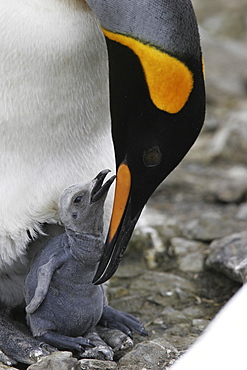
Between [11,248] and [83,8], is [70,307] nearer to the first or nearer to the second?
[11,248]

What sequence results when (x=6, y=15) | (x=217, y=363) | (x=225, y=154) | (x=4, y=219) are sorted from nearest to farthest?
(x=217, y=363) → (x=6, y=15) → (x=4, y=219) → (x=225, y=154)

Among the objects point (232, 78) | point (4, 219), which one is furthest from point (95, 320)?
point (232, 78)

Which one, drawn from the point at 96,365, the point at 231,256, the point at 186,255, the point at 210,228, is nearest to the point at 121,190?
the point at 96,365

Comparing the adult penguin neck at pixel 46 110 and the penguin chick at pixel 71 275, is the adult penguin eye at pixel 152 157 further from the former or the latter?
the adult penguin neck at pixel 46 110

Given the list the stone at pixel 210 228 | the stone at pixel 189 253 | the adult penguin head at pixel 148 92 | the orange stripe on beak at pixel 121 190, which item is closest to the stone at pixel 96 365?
the adult penguin head at pixel 148 92

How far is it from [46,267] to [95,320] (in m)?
0.36

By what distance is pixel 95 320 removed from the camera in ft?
10.2

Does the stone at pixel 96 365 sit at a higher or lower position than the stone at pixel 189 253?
higher

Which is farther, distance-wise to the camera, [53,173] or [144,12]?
[53,173]

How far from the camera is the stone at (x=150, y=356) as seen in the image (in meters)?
2.84

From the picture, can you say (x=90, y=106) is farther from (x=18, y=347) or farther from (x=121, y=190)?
(x=18, y=347)

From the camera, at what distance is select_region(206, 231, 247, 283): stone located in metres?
3.74

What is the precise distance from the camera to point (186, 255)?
4.30m

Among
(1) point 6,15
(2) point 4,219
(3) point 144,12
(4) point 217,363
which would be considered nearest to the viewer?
(4) point 217,363
